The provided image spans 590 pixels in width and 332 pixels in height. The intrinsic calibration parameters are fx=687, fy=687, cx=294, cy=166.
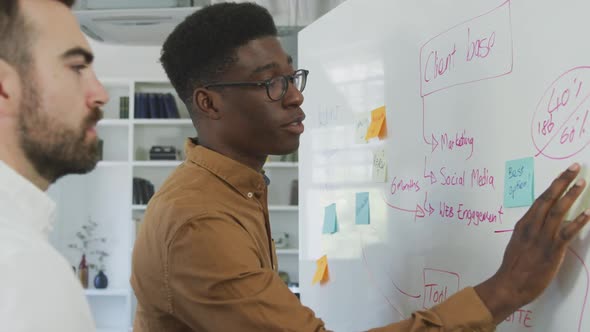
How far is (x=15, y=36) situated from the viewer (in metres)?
0.88

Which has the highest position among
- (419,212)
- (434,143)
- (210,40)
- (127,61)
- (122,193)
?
(127,61)

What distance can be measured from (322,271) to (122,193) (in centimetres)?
397

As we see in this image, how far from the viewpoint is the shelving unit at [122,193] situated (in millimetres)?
5316

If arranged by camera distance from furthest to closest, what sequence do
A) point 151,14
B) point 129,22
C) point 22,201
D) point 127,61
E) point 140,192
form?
point 127,61 → point 140,192 → point 129,22 → point 151,14 → point 22,201

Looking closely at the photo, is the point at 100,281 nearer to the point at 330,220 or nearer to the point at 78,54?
the point at 330,220

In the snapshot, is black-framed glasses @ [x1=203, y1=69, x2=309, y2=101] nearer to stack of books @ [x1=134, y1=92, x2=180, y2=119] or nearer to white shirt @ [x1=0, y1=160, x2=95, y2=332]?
white shirt @ [x1=0, y1=160, x2=95, y2=332]

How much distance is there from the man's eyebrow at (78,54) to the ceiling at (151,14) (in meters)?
2.65

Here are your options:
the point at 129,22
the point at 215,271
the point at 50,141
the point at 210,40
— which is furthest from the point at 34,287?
the point at 129,22

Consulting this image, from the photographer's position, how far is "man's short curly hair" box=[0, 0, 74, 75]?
87 cm

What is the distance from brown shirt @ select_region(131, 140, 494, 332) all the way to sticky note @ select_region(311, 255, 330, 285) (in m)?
0.55

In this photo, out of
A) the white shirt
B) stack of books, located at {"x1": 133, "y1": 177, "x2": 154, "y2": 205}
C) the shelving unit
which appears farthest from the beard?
stack of books, located at {"x1": 133, "y1": 177, "x2": 154, "y2": 205}

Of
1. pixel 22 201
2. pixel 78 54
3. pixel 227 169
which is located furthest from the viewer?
pixel 227 169

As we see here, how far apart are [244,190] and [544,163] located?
2.03 feet

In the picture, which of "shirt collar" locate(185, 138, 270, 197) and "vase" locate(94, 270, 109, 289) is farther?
"vase" locate(94, 270, 109, 289)
